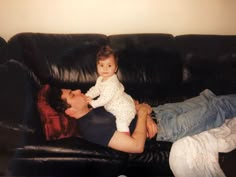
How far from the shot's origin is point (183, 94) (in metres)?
2.47

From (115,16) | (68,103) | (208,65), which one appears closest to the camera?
(68,103)

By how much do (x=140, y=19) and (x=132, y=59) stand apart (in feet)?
1.52

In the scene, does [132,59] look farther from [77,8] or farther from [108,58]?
[77,8]

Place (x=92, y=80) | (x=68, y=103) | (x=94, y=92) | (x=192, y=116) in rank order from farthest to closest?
(x=92, y=80), (x=94, y=92), (x=192, y=116), (x=68, y=103)

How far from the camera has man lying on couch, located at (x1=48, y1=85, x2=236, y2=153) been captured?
1.89 m

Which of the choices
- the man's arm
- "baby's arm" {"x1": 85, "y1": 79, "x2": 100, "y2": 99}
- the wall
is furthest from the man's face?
the wall

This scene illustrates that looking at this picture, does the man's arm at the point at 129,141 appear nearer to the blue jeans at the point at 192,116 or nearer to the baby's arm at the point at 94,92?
the blue jeans at the point at 192,116

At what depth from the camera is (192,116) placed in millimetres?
2066

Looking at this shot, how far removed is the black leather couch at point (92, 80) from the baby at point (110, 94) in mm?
154

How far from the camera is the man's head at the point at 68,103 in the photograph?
6.43 feet

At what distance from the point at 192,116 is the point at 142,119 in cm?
33

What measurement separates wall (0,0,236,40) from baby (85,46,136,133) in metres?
0.51

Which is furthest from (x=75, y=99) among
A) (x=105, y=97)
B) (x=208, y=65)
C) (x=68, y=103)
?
(x=208, y=65)

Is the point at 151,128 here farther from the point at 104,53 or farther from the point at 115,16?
the point at 115,16
